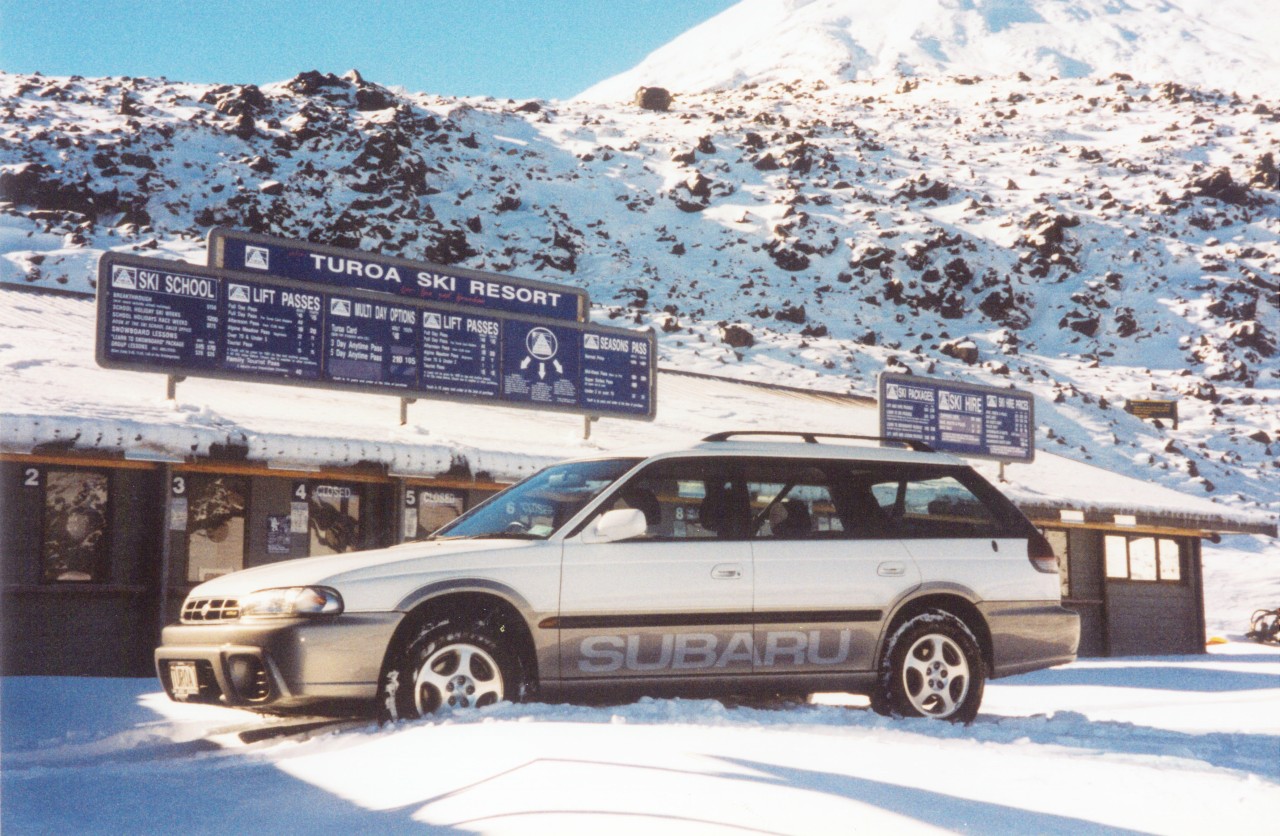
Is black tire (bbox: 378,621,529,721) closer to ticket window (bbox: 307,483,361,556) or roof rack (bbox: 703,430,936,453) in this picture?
roof rack (bbox: 703,430,936,453)

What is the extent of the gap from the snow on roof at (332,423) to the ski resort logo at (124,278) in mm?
1210

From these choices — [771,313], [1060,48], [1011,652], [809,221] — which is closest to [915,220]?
[809,221]

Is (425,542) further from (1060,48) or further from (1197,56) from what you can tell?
(1060,48)

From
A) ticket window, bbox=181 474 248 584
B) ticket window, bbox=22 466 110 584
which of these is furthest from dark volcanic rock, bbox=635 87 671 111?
ticket window, bbox=22 466 110 584

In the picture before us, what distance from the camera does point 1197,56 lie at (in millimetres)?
133500

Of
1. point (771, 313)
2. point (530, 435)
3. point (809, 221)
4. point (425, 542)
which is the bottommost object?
point (425, 542)

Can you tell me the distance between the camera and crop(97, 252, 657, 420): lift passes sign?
47.4 feet

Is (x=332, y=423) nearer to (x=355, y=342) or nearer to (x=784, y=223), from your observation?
(x=355, y=342)

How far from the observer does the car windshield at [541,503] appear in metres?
7.23

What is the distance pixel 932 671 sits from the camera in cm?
776

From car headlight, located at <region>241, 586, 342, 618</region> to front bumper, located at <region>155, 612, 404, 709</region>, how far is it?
4 centimetres

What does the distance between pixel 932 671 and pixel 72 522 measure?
8822 mm

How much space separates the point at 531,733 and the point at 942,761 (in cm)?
191

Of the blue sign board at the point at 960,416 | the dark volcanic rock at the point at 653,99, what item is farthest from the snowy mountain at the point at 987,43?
the blue sign board at the point at 960,416
